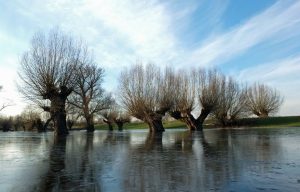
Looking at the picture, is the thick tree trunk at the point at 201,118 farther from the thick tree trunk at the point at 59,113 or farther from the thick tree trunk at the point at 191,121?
the thick tree trunk at the point at 59,113

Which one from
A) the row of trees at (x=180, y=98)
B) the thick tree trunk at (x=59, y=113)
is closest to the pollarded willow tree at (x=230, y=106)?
the row of trees at (x=180, y=98)

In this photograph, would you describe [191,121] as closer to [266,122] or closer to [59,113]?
[266,122]

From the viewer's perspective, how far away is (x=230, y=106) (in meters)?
70.9

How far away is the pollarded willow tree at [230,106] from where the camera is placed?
68.4 meters

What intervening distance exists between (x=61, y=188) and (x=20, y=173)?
299 centimetres

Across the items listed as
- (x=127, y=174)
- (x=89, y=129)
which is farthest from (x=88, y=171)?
(x=89, y=129)

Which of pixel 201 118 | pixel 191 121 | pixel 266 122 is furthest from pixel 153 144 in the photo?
pixel 266 122

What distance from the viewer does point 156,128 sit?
2128 inches

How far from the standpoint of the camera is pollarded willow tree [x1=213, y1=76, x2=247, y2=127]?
225 feet

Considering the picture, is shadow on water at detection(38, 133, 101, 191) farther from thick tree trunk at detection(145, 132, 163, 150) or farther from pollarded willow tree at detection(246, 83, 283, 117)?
pollarded willow tree at detection(246, 83, 283, 117)

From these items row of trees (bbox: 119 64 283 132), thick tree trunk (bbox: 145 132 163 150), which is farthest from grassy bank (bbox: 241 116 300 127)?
thick tree trunk (bbox: 145 132 163 150)

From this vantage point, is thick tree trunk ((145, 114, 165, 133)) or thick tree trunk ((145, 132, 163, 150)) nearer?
thick tree trunk ((145, 132, 163, 150))

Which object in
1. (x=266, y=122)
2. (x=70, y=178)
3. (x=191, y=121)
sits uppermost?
(x=191, y=121)

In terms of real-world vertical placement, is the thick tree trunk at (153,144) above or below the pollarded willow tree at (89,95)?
below
